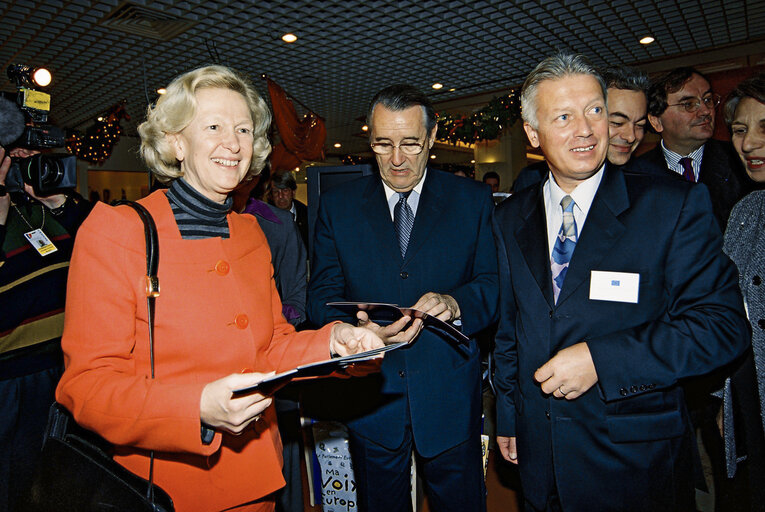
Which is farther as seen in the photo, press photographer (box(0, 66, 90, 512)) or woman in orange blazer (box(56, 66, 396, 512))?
press photographer (box(0, 66, 90, 512))

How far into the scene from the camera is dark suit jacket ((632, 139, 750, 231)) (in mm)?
2797

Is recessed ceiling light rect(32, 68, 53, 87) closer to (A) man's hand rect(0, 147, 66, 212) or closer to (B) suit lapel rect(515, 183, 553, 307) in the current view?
(A) man's hand rect(0, 147, 66, 212)

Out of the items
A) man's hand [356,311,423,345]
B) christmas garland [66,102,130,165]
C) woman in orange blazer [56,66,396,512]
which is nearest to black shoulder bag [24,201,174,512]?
woman in orange blazer [56,66,396,512]

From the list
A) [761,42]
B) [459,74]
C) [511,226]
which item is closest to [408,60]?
[459,74]

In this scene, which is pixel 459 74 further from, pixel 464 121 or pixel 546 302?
pixel 546 302

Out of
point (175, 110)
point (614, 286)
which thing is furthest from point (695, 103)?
point (175, 110)

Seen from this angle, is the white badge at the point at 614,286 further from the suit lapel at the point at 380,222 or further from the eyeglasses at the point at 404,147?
the eyeglasses at the point at 404,147

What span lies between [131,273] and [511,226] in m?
1.29

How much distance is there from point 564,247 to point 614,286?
0.23 meters

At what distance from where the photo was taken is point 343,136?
1420cm

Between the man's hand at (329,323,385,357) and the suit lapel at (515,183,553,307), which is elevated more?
the suit lapel at (515,183,553,307)

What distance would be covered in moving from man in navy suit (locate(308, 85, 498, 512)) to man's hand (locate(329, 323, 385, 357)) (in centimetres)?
35

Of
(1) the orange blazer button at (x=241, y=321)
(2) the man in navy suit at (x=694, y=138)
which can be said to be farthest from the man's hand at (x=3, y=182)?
(2) the man in navy suit at (x=694, y=138)

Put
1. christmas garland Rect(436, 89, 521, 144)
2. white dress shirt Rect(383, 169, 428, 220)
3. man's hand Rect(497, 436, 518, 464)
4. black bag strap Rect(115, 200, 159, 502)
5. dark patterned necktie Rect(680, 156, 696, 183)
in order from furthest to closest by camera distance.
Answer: christmas garland Rect(436, 89, 521, 144)
dark patterned necktie Rect(680, 156, 696, 183)
white dress shirt Rect(383, 169, 428, 220)
man's hand Rect(497, 436, 518, 464)
black bag strap Rect(115, 200, 159, 502)
